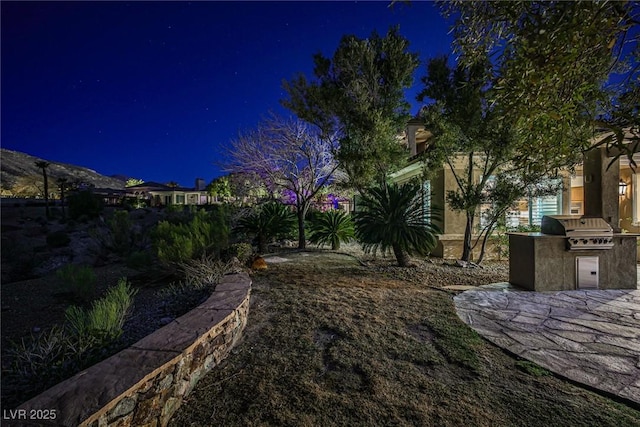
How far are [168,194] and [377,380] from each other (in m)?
51.9

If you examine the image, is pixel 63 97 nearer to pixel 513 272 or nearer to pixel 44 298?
pixel 44 298

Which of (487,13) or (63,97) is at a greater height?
(63,97)

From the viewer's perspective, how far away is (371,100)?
7.50 meters

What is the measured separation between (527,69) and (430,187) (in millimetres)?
7867

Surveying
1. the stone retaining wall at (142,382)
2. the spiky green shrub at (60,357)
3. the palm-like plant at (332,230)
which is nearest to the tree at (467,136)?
the palm-like plant at (332,230)

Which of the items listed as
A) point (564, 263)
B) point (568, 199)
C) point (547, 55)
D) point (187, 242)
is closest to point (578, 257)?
point (564, 263)

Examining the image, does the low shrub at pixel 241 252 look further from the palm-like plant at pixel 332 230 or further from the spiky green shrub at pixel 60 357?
the palm-like plant at pixel 332 230

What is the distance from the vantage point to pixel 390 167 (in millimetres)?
7754

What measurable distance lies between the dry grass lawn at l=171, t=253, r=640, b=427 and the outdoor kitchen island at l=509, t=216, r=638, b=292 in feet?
7.79

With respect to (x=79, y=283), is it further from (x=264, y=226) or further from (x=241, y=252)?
(x=264, y=226)

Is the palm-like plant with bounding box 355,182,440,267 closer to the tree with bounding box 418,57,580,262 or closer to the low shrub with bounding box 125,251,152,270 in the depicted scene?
the tree with bounding box 418,57,580,262

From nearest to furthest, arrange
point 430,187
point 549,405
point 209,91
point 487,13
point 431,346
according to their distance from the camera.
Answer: point 549,405 < point 487,13 < point 431,346 < point 430,187 < point 209,91

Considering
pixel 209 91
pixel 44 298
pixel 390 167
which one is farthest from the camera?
pixel 209 91

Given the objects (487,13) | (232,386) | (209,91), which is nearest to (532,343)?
(232,386)
